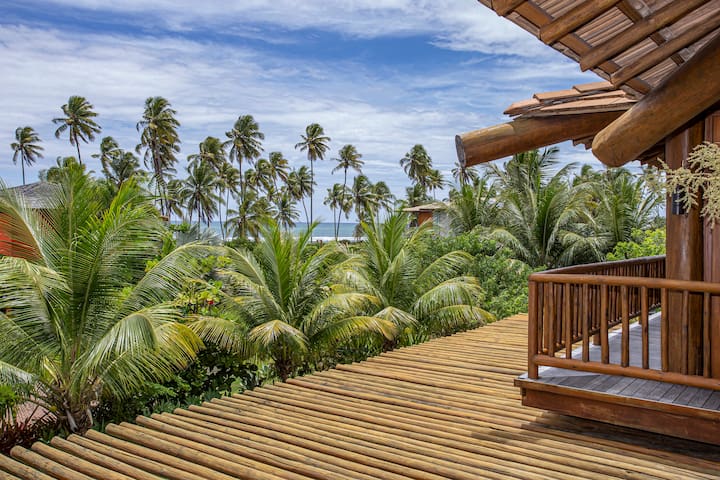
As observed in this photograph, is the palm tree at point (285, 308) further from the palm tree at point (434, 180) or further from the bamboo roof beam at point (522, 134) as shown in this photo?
the palm tree at point (434, 180)

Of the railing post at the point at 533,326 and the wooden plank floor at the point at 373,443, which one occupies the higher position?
the railing post at the point at 533,326

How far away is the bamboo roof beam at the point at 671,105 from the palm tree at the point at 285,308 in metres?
6.47

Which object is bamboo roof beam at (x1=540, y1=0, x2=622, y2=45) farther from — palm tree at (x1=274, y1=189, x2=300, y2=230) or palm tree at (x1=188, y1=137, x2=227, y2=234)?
palm tree at (x1=274, y1=189, x2=300, y2=230)

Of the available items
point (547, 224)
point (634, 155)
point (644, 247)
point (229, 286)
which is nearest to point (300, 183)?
point (547, 224)

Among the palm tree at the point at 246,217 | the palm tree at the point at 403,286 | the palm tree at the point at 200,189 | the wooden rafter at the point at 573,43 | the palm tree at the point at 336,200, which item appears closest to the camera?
the wooden rafter at the point at 573,43

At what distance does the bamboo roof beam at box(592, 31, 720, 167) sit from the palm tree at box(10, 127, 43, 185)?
189 ft

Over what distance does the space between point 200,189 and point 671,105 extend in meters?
44.3

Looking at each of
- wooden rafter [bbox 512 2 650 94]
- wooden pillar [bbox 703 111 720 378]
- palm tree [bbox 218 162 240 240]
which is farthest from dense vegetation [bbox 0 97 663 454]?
palm tree [bbox 218 162 240 240]

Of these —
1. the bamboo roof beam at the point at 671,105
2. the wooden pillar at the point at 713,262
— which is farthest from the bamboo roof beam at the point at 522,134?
the bamboo roof beam at the point at 671,105

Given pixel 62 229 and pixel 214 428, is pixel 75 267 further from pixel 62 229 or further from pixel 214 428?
pixel 214 428

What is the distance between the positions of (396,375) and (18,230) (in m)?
4.92

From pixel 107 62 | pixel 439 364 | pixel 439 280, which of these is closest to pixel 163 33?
pixel 107 62

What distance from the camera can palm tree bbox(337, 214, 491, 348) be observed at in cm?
1118

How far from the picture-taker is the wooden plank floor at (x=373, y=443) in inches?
154
